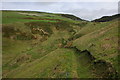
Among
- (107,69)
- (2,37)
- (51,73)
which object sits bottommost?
(51,73)

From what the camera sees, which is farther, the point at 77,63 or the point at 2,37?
the point at 2,37

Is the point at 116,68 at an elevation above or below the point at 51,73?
above

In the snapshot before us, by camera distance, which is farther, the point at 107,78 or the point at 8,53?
the point at 8,53

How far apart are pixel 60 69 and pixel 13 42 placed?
34274 millimetres

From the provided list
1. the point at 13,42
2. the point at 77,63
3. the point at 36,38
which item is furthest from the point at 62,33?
the point at 77,63

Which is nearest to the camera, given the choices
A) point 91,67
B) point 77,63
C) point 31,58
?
point 91,67

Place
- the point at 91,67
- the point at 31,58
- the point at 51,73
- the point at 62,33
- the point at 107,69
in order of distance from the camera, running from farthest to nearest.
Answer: the point at 62,33
the point at 31,58
the point at 51,73
the point at 91,67
the point at 107,69

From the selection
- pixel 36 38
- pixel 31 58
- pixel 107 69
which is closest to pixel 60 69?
pixel 107 69

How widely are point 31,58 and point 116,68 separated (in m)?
25.4

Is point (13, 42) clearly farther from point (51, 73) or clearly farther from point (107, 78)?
point (107, 78)

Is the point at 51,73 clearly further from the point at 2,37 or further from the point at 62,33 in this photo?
the point at 62,33

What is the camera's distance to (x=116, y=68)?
18422mm

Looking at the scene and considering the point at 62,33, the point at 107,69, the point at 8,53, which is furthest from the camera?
the point at 62,33

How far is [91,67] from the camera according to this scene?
23062mm
